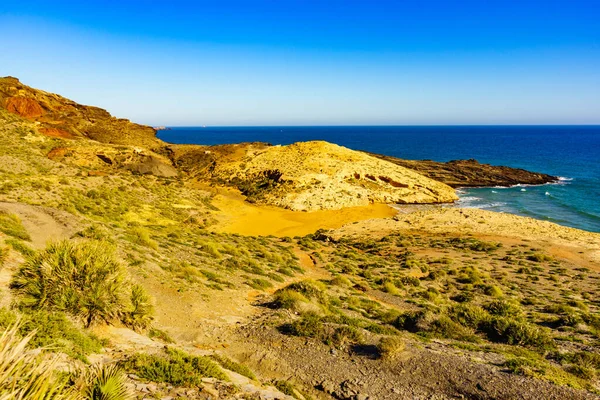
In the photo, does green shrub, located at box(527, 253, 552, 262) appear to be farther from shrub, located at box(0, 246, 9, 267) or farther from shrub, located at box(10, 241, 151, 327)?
shrub, located at box(0, 246, 9, 267)

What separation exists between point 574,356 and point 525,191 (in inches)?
2426

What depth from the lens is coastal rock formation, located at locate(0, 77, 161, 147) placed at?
51875 mm

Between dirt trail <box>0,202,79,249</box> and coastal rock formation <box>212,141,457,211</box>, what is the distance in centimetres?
3184

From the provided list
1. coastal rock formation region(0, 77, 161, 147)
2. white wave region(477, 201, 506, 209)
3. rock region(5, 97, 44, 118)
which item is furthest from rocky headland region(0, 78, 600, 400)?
white wave region(477, 201, 506, 209)

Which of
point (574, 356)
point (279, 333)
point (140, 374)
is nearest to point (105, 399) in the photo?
point (140, 374)

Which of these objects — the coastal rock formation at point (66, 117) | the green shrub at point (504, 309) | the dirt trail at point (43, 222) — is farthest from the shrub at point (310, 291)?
the coastal rock formation at point (66, 117)

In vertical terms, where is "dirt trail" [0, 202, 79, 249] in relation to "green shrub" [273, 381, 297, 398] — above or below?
above

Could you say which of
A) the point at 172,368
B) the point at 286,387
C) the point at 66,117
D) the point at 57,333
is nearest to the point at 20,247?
the point at 57,333

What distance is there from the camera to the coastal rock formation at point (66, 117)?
5188 cm

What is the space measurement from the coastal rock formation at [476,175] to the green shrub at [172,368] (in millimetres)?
69057

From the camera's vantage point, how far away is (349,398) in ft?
26.2

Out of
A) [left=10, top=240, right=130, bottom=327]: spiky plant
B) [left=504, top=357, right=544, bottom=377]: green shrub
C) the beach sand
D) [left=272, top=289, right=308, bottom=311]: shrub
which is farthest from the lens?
the beach sand

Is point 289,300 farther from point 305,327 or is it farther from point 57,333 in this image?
point 57,333

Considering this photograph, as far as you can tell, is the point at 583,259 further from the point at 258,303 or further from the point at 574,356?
the point at 258,303
